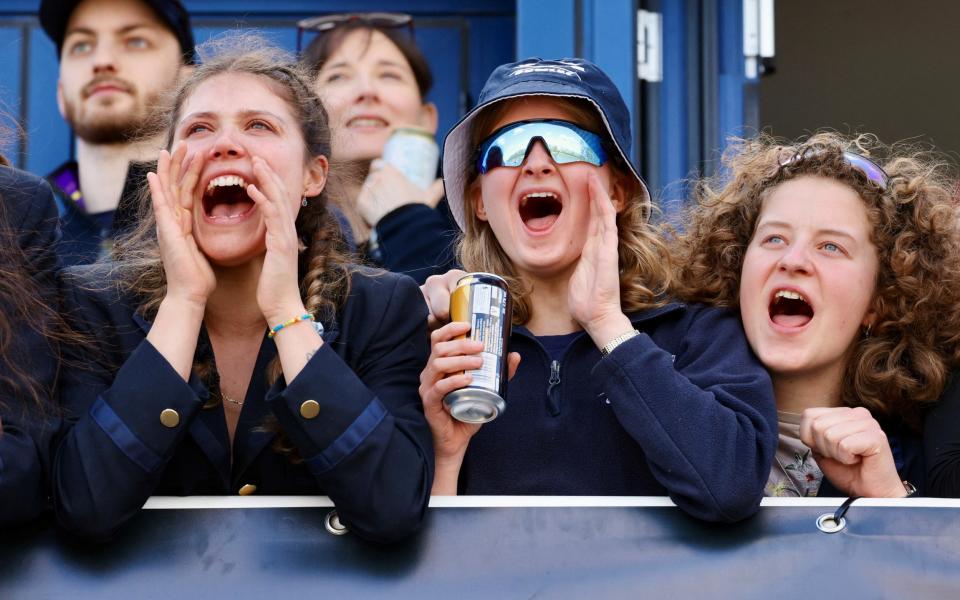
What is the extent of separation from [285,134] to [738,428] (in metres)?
1.12

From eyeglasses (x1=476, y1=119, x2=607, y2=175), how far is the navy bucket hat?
59mm

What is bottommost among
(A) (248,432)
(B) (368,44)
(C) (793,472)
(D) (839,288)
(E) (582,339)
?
(C) (793,472)

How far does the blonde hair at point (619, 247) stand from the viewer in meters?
2.99

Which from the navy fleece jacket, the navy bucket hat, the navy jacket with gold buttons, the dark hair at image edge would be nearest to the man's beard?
the dark hair at image edge

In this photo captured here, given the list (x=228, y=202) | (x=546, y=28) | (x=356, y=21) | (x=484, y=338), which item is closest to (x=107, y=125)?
(x=356, y=21)

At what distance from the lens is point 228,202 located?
2736mm

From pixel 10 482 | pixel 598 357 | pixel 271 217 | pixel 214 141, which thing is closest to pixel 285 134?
pixel 214 141

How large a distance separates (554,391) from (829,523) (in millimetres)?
690

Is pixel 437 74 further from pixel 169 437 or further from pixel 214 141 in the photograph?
pixel 169 437

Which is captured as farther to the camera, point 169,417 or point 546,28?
point 546,28

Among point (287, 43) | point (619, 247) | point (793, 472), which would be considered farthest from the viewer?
point (287, 43)

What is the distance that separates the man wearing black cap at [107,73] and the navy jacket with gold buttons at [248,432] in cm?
242

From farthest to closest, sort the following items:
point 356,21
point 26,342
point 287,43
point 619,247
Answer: point 287,43 → point 356,21 → point 619,247 → point 26,342

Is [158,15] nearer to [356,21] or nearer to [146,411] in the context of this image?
[356,21]
